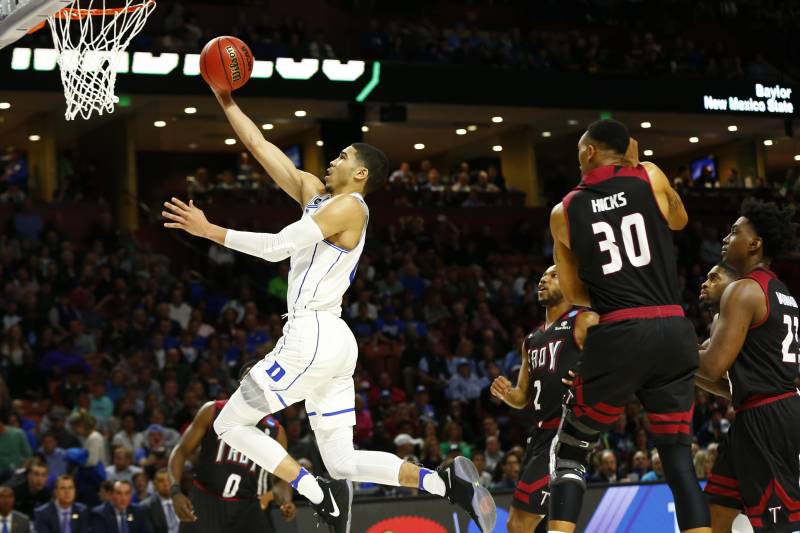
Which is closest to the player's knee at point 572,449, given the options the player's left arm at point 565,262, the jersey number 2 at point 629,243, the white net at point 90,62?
the player's left arm at point 565,262

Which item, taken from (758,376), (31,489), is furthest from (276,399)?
(31,489)

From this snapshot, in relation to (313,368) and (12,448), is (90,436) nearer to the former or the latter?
(12,448)

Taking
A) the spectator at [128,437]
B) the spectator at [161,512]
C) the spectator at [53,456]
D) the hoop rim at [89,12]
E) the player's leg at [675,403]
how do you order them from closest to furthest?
the player's leg at [675,403] < the hoop rim at [89,12] < the spectator at [161,512] < the spectator at [53,456] < the spectator at [128,437]

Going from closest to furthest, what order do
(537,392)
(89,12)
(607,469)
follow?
(537,392), (89,12), (607,469)

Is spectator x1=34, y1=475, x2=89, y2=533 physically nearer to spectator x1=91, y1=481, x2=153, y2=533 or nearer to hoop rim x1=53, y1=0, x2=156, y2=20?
spectator x1=91, y1=481, x2=153, y2=533

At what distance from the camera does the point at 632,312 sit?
198 inches

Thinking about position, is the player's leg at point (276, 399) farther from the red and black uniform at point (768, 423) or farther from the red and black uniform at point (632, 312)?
the red and black uniform at point (768, 423)

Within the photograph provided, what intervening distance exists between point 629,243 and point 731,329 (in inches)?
Answer: 36.3

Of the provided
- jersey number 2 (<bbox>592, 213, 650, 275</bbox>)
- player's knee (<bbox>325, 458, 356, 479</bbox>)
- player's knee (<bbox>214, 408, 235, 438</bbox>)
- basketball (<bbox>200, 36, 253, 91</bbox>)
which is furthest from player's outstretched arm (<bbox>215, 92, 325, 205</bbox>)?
jersey number 2 (<bbox>592, 213, 650, 275</bbox>)

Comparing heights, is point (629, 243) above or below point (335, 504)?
above

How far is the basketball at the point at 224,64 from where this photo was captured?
6.42 metres

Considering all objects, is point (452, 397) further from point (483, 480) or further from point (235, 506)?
point (235, 506)

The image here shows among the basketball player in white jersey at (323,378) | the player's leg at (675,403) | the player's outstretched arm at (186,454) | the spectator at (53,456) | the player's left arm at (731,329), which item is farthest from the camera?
the spectator at (53,456)

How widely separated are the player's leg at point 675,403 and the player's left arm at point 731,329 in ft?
1.63
